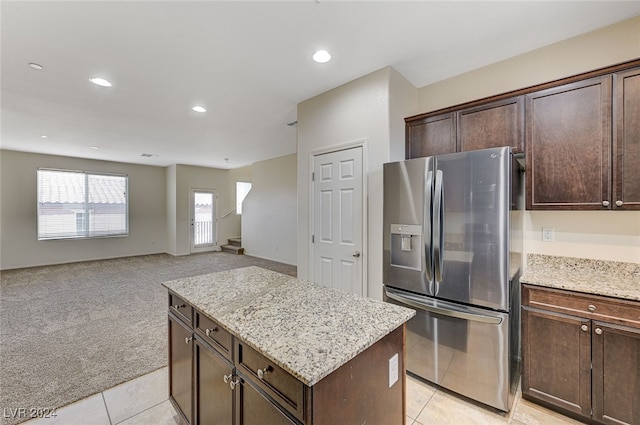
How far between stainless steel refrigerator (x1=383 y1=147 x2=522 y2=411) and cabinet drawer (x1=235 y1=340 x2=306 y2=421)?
1.46 metres

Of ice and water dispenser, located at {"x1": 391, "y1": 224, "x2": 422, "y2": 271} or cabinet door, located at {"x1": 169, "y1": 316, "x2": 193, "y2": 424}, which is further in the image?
ice and water dispenser, located at {"x1": 391, "y1": 224, "x2": 422, "y2": 271}

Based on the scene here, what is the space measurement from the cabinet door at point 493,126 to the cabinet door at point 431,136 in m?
0.07

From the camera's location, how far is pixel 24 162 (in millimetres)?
5984

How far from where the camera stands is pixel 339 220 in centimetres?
282

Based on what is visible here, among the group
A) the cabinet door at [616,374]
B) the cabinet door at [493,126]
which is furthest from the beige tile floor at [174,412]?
the cabinet door at [493,126]

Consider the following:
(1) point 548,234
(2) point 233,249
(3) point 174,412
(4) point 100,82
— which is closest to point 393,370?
(3) point 174,412

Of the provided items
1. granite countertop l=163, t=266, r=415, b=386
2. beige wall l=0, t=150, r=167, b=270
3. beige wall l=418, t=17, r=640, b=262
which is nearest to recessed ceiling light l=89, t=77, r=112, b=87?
granite countertop l=163, t=266, r=415, b=386

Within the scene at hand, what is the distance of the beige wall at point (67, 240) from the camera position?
5836 mm

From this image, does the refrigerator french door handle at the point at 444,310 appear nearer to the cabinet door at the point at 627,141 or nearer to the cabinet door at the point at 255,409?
the cabinet door at the point at 627,141

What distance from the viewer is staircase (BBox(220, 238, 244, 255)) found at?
7.91 metres

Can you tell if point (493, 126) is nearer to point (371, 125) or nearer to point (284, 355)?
point (371, 125)

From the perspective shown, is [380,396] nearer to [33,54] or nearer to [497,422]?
[497,422]

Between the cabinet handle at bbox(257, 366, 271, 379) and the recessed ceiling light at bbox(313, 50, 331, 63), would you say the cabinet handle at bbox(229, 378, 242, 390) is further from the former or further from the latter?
the recessed ceiling light at bbox(313, 50, 331, 63)

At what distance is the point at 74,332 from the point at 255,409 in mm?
3233
